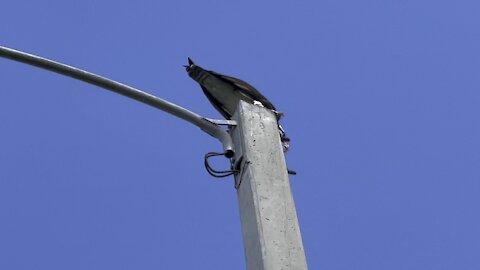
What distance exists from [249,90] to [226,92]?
13 cm

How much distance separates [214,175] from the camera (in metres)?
4.49

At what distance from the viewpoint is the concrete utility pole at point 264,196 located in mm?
3578

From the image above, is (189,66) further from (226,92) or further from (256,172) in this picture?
(256,172)

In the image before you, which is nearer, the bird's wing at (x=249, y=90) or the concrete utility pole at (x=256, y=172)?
the concrete utility pole at (x=256, y=172)

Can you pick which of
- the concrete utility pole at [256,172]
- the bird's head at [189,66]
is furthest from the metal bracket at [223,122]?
the bird's head at [189,66]

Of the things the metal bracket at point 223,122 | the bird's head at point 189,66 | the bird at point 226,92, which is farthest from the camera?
the bird's head at point 189,66

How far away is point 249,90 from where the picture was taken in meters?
4.97

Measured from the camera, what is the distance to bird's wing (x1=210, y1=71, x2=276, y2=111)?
4.86 metres

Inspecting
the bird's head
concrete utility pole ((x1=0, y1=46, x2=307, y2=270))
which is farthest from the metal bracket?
the bird's head

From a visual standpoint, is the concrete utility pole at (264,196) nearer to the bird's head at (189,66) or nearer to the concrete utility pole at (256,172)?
the concrete utility pole at (256,172)

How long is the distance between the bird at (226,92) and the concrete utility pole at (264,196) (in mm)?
287

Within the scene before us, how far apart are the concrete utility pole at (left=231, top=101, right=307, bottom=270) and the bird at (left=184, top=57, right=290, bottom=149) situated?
29cm

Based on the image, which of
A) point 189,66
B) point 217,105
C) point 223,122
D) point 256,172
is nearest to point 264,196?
point 256,172

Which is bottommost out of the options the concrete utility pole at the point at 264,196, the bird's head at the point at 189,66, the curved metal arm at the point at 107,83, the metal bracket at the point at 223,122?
the concrete utility pole at the point at 264,196
